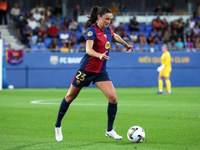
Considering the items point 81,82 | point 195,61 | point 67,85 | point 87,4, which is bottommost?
point 67,85

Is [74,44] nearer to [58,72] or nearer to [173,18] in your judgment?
[58,72]

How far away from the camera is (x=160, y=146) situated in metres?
5.77

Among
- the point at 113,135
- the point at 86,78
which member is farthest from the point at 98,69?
the point at 113,135

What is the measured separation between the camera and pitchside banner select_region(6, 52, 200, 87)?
23.4 m

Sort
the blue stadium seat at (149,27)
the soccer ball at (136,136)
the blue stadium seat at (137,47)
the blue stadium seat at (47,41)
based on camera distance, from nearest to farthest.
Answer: the soccer ball at (136,136) → the blue stadium seat at (137,47) → the blue stadium seat at (47,41) → the blue stadium seat at (149,27)

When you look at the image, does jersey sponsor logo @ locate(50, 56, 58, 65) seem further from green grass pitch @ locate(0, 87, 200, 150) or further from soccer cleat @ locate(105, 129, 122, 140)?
soccer cleat @ locate(105, 129, 122, 140)

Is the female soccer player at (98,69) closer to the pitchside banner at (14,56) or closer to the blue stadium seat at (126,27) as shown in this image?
the pitchside banner at (14,56)

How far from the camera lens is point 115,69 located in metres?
24.2

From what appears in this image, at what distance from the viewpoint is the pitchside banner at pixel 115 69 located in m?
23.4

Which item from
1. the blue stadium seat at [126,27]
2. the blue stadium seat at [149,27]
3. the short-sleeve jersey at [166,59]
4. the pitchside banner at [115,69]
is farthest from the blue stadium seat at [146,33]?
the short-sleeve jersey at [166,59]

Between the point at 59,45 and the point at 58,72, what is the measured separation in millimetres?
1909

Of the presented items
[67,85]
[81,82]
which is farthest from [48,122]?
[67,85]

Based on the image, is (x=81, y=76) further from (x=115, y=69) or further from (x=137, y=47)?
(x=137, y=47)

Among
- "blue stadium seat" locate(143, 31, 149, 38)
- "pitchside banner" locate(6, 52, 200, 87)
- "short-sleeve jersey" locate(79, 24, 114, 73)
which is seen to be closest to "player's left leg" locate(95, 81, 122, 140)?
"short-sleeve jersey" locate(79, 24, 114, 73)
